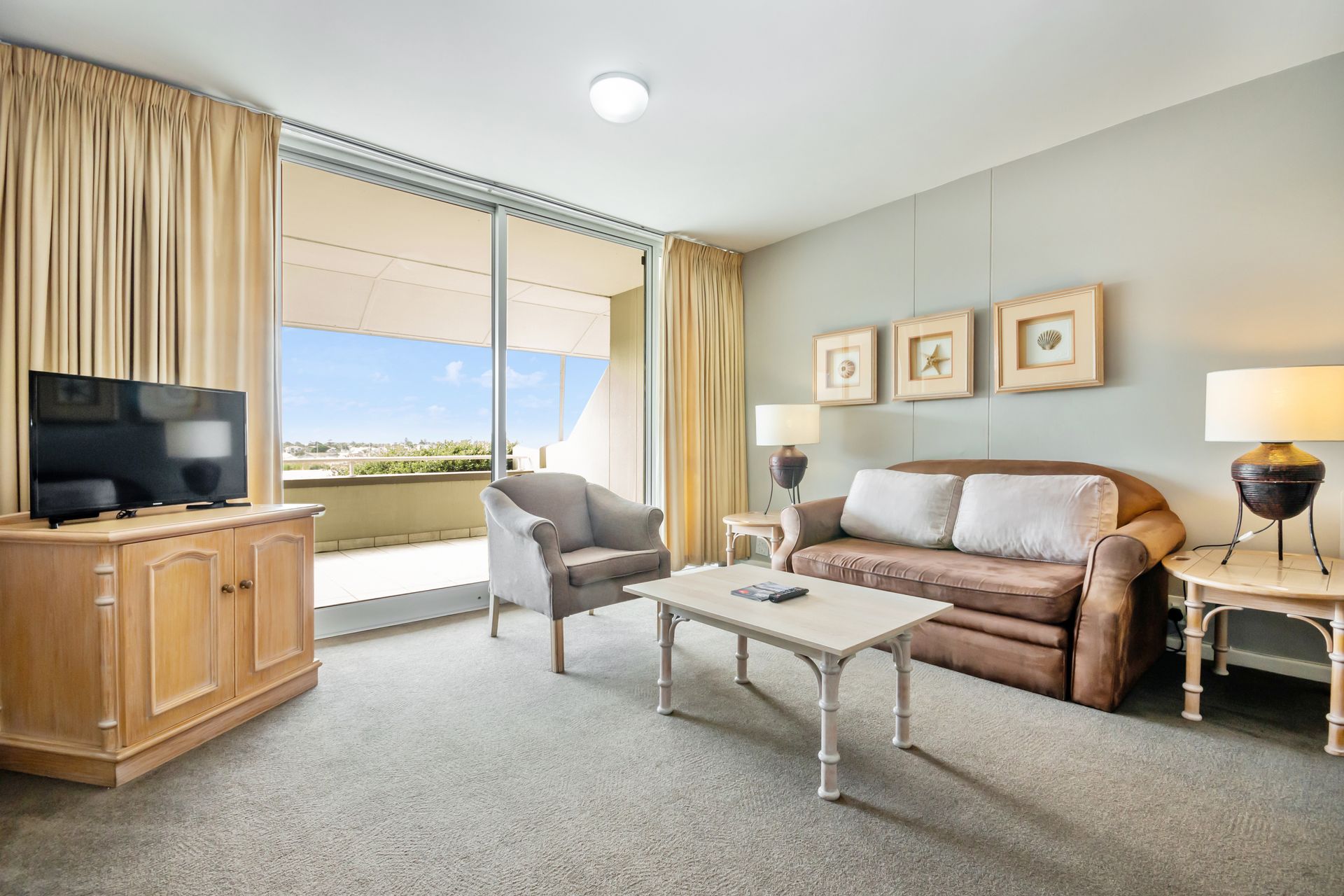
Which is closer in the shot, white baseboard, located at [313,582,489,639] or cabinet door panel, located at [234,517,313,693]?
cabinet door panel, located at [234,517,313,693]

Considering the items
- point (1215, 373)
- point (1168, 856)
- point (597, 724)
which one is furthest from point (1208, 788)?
point (597, 724)

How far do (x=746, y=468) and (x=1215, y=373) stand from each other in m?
3.16

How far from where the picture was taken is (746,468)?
198 inches

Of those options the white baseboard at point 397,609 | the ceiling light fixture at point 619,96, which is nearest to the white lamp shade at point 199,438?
the white baseboard at point 397,609

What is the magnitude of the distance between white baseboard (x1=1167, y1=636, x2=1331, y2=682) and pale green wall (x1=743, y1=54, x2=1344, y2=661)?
4 centimetres

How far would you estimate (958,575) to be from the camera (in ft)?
8.52

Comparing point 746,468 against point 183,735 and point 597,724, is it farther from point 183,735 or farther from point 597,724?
point 183,735

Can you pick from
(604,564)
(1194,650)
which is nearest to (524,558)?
(604,564)

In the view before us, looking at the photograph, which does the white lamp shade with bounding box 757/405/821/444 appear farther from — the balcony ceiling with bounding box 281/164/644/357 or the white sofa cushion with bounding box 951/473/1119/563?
the balcony ceiling with bounding box 281/164/644/357

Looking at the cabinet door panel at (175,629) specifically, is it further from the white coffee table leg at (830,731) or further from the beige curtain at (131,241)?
the white coffee table leg at (830,731)

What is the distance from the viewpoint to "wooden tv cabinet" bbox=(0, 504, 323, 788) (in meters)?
1.79

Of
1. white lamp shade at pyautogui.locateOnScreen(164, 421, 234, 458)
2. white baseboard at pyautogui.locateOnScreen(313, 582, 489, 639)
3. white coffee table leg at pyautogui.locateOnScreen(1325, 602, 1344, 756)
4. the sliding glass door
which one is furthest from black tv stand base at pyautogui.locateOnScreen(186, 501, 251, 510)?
white coffee table leg at pyautogui.locateOnScreen(1325, 602, 1344, 756)

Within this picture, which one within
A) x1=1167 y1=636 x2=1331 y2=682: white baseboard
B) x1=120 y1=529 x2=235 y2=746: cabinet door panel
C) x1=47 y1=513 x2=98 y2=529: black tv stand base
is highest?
x1=47 y1=513 x2=98 y2=529: black tv stand base

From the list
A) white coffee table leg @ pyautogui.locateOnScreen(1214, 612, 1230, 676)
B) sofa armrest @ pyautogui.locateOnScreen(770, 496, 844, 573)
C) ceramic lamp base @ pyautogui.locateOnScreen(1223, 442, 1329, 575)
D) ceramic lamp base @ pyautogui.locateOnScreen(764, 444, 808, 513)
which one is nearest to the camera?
ceramic lamp base @ pyautogui.locateOnScreen(1223, 442, 1329, 575)
